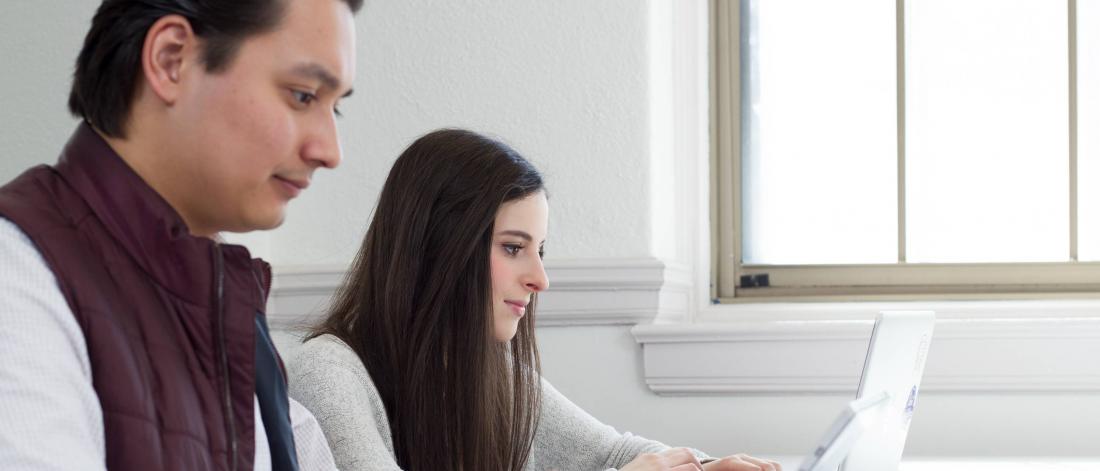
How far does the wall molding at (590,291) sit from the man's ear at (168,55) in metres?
1.53

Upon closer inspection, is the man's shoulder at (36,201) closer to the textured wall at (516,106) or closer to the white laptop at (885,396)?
the white laptop at (885,396)

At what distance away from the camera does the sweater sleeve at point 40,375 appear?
72 centimetres

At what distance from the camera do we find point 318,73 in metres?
0.92

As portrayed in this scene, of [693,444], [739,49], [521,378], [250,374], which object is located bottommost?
[693,444]

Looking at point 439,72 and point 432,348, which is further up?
point 439,72

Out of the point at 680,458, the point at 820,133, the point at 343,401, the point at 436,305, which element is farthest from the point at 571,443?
the point at 820,133

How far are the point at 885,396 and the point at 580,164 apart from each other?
96 cm

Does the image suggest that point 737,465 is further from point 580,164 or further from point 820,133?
point 820,133

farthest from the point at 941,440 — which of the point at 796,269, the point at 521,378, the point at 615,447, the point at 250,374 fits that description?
the point at 250,374

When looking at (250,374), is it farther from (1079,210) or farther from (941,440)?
(1079,210)

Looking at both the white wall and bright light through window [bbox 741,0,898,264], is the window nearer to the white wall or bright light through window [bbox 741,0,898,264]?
bright light through window [bbox 741,0,898,264]

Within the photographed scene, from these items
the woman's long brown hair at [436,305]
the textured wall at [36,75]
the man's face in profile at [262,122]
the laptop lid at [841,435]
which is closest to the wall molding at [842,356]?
the woman's long brown hair at [436,305]

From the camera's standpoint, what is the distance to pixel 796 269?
267 centimetres

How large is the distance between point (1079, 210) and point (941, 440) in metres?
0.61
